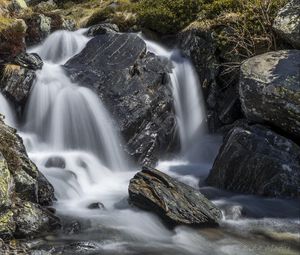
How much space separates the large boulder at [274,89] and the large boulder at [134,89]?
3718mm

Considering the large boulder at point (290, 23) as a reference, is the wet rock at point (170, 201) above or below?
below

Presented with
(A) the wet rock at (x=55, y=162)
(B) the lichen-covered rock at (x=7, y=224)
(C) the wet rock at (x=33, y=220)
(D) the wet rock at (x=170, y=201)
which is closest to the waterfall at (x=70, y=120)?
(A) the wet rock at (x=55, y=162)

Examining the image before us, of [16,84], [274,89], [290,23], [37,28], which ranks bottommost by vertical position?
[16,84]

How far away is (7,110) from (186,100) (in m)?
7.33

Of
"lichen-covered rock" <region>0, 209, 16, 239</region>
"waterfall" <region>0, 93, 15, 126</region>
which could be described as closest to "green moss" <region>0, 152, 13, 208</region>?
"lichen-covered rock" <region>0, 209, 16, 239</region>

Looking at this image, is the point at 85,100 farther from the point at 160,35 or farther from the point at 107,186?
the point at 160,35

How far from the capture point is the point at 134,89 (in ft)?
57.8

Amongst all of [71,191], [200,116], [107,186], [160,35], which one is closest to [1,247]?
[71,191]

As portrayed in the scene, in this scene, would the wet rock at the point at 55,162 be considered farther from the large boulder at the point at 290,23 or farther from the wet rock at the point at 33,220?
the large boulder at the point at 290,23

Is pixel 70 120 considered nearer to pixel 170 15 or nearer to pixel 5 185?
pixel 5 185

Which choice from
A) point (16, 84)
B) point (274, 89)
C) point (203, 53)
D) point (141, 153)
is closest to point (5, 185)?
point (141, 153)

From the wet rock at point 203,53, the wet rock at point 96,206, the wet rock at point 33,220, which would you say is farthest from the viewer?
the wet rock at point 203,53

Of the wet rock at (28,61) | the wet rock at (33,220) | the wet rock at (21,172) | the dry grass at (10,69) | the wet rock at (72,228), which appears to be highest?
the wet rock at (28,61)

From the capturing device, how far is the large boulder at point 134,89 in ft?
56.0
